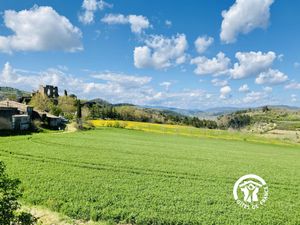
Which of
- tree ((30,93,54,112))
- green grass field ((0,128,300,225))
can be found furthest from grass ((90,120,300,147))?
green grass field ((0,128,300,225))

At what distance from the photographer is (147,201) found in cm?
1717

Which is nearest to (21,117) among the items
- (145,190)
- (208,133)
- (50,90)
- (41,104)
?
(41,104)

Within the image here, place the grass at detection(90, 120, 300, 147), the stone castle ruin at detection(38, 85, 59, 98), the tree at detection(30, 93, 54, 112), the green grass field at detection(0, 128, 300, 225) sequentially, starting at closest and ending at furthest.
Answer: the green grass field at detection(0, 128, 300, 225), the grass at detection(90, 120, 300, 147), the tree at detection(30, 93, 54, 112), the stone castle ruin at detection(38, 85, 59, 98)

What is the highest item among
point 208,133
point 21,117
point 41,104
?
point 41,104

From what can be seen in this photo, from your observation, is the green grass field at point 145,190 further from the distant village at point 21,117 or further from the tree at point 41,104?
the tree at point 41,104

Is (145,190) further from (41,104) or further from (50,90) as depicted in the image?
(50,90)

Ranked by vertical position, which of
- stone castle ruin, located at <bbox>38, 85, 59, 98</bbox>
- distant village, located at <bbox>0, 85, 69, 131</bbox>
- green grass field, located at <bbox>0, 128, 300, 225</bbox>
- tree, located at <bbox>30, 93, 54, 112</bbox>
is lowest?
green grass field, located at <bbox>0, 128, 300, 225</bbox>

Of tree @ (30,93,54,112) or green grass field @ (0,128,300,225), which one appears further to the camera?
tree @ (30,93,54,112)

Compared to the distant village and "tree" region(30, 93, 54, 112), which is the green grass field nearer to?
the distant village

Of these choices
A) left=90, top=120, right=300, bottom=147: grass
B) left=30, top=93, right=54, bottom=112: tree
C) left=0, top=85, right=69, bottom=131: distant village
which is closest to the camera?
left=0, top=85, right=69, bottom=131: distant village

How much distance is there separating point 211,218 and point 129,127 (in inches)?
2958

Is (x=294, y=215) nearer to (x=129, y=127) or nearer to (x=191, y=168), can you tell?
(x=191, y=168)

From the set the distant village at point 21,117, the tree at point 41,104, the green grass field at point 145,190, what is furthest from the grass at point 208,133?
the green grass field at point 145,190

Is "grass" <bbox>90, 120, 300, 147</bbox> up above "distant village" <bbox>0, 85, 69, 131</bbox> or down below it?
below
